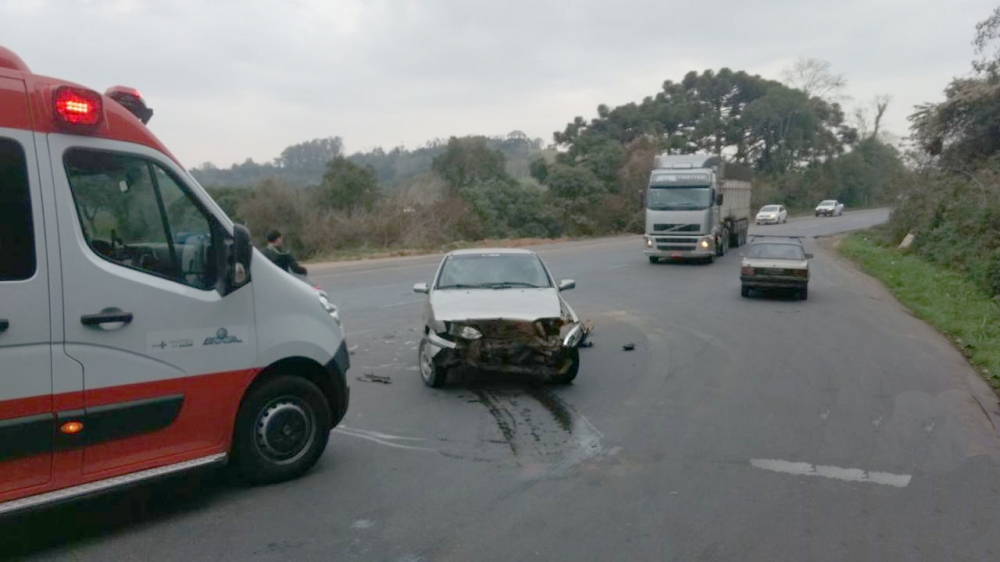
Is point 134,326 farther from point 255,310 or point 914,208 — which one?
point 914,208

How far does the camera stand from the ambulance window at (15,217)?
4.41m

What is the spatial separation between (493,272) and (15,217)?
627 centimetres

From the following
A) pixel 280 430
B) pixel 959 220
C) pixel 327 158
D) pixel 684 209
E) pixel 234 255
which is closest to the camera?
pixel 234 255

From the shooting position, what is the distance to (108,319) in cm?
473

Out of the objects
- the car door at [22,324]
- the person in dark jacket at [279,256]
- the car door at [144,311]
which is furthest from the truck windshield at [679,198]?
the car door at [22,324]

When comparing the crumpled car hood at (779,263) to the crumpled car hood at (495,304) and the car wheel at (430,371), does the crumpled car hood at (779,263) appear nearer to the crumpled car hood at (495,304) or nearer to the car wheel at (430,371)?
the crumpled car hood at (495,304)

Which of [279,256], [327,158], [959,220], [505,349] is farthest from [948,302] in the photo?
A: [327,158]

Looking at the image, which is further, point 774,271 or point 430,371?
point 774,271

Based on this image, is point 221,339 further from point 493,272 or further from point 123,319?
point 493,272

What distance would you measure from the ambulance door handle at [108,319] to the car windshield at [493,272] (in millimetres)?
5303

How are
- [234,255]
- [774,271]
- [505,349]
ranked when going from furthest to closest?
[774,271] → [505,349] → [234,255]

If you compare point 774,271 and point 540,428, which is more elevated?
point 774,271

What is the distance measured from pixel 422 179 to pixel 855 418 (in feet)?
166

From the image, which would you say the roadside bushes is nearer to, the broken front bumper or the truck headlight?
the broken front bumper
